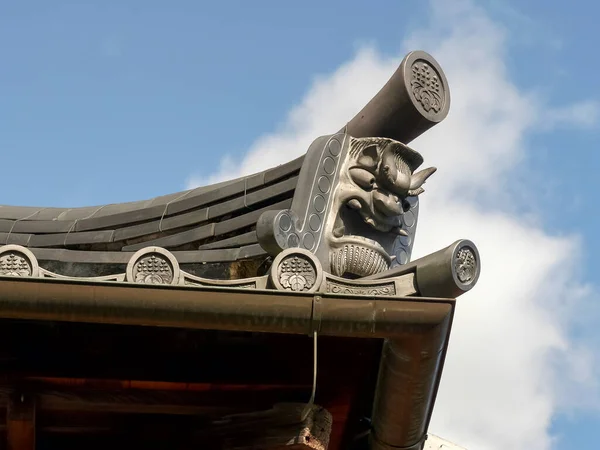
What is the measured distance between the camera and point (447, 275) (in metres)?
8.87

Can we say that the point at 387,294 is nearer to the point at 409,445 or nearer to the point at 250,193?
the point at 409,445

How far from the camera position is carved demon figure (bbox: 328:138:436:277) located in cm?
992

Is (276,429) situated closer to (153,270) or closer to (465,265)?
(153,270)

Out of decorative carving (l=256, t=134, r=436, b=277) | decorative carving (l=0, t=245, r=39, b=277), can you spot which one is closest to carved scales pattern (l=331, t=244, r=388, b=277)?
decorative carving (l=256, t=134, r=436, b=277)

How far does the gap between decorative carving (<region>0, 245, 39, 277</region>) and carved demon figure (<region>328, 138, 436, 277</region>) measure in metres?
2.17

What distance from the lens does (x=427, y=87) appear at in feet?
34.2

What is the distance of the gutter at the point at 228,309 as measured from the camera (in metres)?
8.59

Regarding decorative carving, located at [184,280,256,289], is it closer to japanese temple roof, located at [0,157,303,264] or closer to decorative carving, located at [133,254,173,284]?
decorative carving, located at [133,254,173,284]

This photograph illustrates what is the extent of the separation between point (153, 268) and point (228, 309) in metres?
0.60

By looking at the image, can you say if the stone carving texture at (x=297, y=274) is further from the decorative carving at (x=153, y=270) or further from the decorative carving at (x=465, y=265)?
the decorative carving at (x=465, y=265)

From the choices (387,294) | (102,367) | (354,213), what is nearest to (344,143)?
(354,213)

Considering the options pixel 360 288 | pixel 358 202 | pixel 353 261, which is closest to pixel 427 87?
pixel 358 202

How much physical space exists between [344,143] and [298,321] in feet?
6.39

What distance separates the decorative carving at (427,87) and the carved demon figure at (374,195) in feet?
1.39
